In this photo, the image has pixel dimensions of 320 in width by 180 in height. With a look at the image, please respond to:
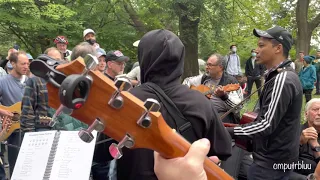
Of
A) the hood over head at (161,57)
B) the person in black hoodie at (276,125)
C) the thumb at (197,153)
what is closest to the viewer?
the thumb at (197,153)

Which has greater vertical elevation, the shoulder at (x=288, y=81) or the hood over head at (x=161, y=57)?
the hood over head at (x=161, y=57)

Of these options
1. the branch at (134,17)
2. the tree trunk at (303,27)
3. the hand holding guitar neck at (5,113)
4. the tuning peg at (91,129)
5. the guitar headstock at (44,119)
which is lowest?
the tree trunk at (303,27)

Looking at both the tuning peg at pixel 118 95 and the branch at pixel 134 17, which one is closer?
the tuning peg at pixel 118 95

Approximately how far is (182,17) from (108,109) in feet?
38.5

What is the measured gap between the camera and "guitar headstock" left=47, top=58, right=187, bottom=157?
3.67 feet

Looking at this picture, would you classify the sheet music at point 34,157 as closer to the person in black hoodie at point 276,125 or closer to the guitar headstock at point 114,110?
the guitar headstock at point 114,110

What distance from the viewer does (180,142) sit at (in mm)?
1355

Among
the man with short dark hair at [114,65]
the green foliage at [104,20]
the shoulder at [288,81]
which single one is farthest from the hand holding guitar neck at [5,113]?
the green foliage at [104,20]

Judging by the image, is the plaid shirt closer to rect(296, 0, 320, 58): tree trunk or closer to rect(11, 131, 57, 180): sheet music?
rect(11, 131, 57, 180): sheet music

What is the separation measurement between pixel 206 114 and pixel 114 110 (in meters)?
1.06

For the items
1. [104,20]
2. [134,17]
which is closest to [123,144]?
[104,20]

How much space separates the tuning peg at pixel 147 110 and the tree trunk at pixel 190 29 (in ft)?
37.1

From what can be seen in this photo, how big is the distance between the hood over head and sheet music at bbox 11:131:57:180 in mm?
868

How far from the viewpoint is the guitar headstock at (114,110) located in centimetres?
112
